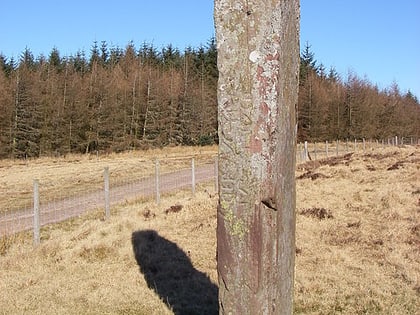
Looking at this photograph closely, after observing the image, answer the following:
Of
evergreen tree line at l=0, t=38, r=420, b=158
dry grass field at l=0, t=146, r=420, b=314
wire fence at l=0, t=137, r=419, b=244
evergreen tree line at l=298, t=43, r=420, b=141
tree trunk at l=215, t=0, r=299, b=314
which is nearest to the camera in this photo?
tree trunk at l=215, t=0, r=299, b=314

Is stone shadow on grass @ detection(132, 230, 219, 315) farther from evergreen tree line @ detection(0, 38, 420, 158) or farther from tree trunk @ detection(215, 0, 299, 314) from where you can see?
evergreen tree line @ detection(0, 38, 420, 158)

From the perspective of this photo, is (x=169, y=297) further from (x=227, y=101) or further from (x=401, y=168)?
(x=401, y=168)

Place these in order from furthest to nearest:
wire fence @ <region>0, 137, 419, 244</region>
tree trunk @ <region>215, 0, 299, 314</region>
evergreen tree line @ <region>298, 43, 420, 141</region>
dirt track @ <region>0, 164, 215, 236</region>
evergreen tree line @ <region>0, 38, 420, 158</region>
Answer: evergreen tree line @ <region>298, 43, 420, 141</region> < evergreen tree line @ <region>0, 38, 420, 158</region> < dirt track @ <region>0, 164, 215, 236</region> < wire fence @ <region>0, 137, 419, 244</region> < tree trunk @ <region>215, 0, 299, 314</region>

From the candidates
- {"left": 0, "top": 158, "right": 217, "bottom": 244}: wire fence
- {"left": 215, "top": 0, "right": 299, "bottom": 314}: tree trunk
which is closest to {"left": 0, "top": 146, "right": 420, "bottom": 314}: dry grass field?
{"left": 0, "top": 158, "right": 217, "bottom": 244}: wire fence

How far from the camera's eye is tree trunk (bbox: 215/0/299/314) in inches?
125

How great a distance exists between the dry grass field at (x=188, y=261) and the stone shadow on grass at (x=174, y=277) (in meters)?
0.01

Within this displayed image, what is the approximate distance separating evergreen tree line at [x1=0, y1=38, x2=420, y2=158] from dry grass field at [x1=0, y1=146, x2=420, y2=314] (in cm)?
3311

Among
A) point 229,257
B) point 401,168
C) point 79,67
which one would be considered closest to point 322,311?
point 229,257

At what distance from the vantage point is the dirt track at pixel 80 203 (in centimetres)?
1196

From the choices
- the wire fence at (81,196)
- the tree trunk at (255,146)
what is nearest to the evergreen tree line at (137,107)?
the wire fence at (81,196)

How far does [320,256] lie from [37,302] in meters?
4.18

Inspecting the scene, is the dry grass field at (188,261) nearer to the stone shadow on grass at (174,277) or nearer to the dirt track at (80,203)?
the stone shadow on grass at (174,277)

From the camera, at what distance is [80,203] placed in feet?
49.9

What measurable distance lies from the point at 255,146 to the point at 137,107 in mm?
46591
